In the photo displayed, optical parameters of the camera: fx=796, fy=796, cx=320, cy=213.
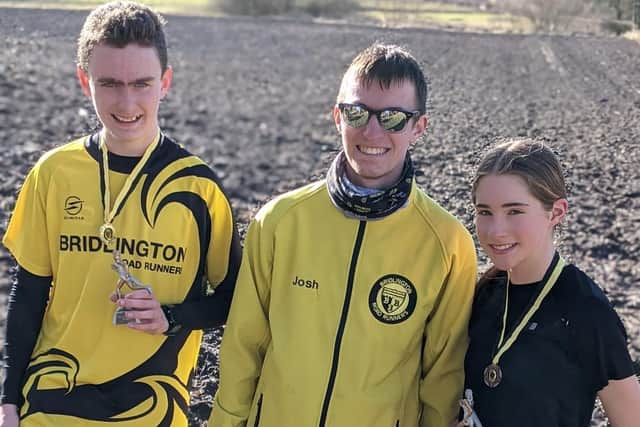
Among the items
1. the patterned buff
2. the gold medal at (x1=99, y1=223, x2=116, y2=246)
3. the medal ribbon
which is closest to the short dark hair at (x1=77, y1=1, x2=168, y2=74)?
the gold medal at (x1=99, y1=223, x2=116, y2=246)

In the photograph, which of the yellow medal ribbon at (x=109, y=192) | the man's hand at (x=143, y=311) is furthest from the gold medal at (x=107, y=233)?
the man's hand at (x=143, y=311)

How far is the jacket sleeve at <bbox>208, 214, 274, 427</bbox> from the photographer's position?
3117 mm

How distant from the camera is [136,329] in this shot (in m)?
3.09

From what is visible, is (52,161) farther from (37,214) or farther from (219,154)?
(219,154)

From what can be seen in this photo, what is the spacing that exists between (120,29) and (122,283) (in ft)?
3.18

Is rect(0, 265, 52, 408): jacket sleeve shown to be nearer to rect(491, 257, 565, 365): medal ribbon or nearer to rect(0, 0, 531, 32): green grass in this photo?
rect(491, 257, 565, 365): medal ribbon

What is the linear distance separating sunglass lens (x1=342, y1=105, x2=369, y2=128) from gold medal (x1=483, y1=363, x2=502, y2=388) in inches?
40.4

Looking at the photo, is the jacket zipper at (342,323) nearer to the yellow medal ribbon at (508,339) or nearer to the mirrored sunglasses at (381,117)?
the mirrored sunglasses at (381,117)

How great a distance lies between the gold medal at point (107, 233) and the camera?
3057 millimetres

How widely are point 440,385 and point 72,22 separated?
1125 inches

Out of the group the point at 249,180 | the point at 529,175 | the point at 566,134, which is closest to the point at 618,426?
the point at 529,175

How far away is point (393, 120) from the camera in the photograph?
9.77ft

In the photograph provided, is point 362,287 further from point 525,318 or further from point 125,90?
point 125,90

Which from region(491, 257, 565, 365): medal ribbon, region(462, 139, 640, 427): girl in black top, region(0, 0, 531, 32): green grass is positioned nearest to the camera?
region(462, 139, 640, 427): girl in black top
